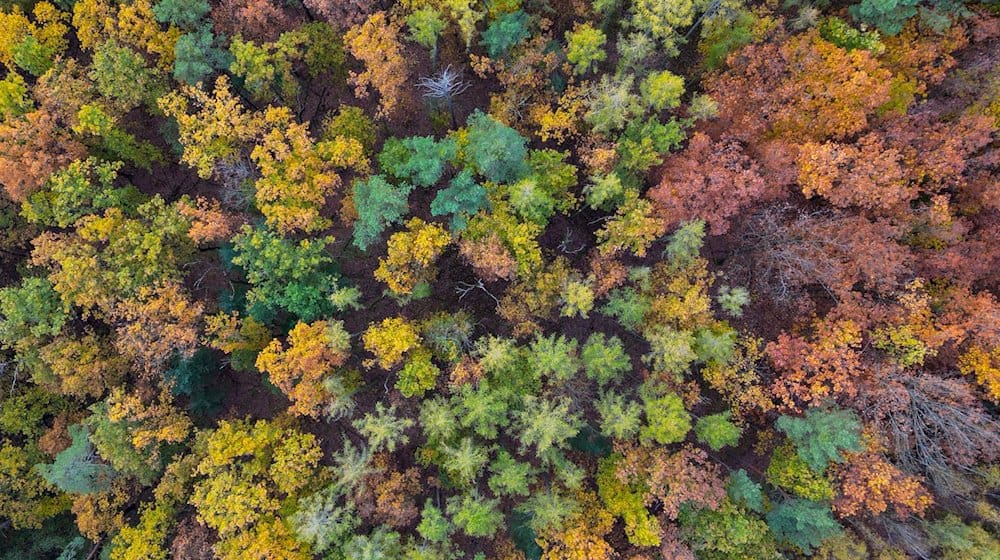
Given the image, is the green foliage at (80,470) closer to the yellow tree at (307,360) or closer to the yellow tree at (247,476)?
the yellow tree at (247,476)

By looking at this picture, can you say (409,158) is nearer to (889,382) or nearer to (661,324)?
(661,324)

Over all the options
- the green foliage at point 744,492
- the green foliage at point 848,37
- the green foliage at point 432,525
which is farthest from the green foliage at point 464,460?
the green foliage at point 848,37

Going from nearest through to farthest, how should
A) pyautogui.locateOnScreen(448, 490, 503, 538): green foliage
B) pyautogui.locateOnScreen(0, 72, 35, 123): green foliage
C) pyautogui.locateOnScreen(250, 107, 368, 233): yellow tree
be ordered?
1. pyautogui.locateOnScreen(448, 490, 503, 538): green foliage
2. pyautogui.locateOnScreen(250, 107, 368, 233): yellow tree
3. pyautogui.locateOnScreen(0, 72, 35, 123): green foliage

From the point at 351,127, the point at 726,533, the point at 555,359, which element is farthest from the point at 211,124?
the point at 726,533

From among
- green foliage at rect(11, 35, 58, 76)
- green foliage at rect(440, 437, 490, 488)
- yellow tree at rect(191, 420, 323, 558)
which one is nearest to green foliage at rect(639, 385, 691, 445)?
green foliage at rect(440, 437, 490, 488)

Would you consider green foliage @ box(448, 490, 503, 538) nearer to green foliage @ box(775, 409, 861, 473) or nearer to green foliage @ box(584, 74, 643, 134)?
green foliage @ box(775, 409, 861, 473)

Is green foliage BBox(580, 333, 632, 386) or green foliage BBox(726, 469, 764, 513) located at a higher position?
green foliage BBox(580, 333, 632, 386)

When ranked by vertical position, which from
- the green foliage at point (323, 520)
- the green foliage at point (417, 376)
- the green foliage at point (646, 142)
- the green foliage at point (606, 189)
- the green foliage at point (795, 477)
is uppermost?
the green foliage at point (646, 142)
